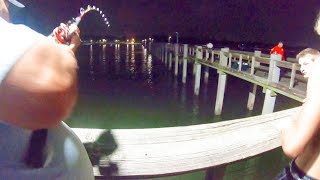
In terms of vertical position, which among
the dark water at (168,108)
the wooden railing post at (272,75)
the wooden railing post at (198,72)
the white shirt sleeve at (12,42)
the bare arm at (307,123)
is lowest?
the dark water at (168,108)

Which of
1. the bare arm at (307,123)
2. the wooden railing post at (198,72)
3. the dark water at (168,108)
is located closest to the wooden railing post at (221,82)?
the dark water at (168,108)

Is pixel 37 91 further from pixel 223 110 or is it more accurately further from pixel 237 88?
pixel 237 88

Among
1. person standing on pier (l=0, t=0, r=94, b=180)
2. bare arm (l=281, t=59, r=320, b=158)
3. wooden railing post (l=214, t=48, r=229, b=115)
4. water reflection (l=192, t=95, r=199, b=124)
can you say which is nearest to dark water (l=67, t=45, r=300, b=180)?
water reflection (l=192, t=95, r=199, b=124)

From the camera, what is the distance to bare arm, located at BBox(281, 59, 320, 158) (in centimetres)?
113

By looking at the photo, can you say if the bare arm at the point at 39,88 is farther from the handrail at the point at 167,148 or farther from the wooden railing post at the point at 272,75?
the wooden railing post at the point at 272,75

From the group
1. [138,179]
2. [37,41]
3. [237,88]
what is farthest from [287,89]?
[237,88]

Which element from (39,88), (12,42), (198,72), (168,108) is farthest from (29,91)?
(198,72)

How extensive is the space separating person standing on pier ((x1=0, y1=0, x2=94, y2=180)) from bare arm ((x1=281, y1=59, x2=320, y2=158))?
32.0 inches

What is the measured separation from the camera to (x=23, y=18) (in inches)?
46.0

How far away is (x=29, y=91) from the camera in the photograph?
69 centimetres

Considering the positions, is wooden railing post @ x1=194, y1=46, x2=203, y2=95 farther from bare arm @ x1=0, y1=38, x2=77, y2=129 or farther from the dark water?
bare arm @ x1=0, y1=38, x2=77, y2=129

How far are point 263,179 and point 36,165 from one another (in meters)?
9.34

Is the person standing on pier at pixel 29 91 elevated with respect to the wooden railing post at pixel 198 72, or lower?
elevated

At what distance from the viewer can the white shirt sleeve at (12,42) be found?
71 centimetres
